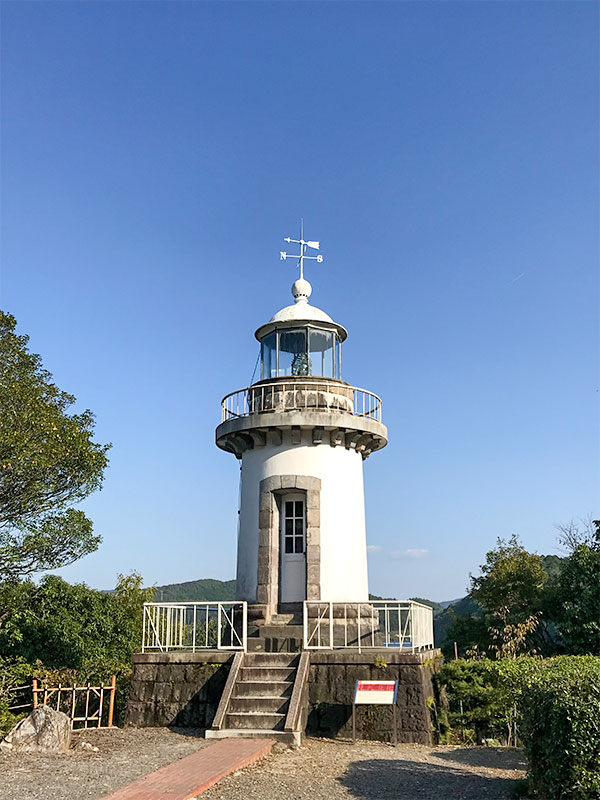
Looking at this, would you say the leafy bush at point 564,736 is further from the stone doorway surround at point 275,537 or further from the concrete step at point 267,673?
the stone doorway surround at point 275,537

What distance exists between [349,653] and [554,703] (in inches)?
222

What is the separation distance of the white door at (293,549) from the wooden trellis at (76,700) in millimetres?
3943

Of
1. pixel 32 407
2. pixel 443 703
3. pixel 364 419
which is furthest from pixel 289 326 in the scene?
pixel 443 703

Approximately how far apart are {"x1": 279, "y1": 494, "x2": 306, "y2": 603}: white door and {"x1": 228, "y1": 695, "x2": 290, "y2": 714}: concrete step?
3.14 meters

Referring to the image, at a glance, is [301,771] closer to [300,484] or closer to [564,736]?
[564,736]

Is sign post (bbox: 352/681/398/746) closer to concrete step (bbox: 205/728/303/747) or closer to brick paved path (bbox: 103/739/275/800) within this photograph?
concrete step (bbox: 205/728/303/747)

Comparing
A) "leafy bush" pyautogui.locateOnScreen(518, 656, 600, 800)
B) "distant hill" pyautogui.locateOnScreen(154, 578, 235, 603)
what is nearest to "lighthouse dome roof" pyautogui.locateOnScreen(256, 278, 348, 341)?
"leafy bush" pyautogui.locateOnScreen(518, 656, 600, 800)

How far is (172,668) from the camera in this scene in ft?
43.7

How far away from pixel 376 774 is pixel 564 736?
3192mm

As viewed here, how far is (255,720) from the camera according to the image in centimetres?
1171

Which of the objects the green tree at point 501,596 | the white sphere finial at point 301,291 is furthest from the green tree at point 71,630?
the green tree at point 501,596

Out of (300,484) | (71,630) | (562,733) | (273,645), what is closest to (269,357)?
(300,484)

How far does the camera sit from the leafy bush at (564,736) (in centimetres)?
723

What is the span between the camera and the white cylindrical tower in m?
15.3
